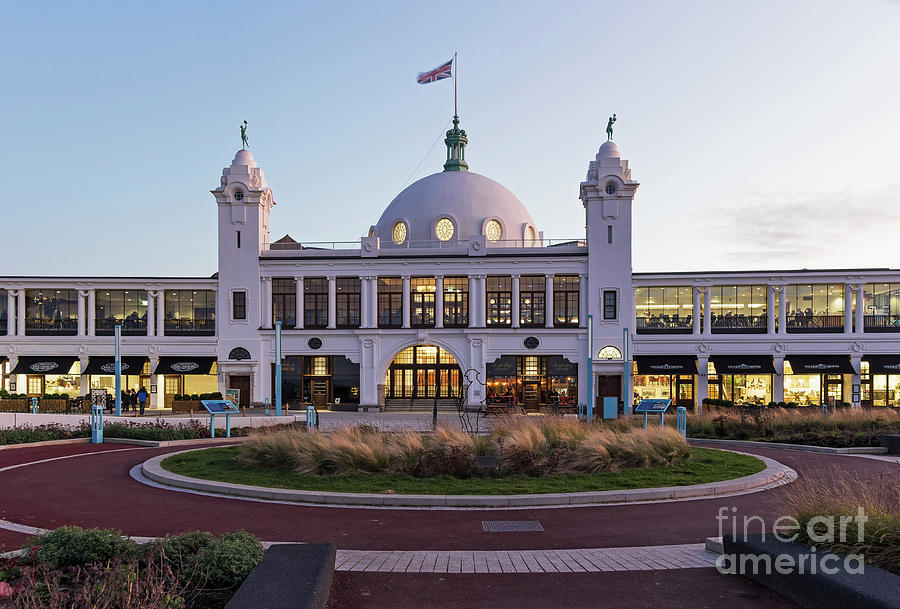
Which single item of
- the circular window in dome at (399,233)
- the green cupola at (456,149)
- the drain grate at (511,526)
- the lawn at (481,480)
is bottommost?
the lawn at (481,480)

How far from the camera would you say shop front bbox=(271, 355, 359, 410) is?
4834cm

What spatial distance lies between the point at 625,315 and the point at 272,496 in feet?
117

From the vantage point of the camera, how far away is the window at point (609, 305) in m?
46.5

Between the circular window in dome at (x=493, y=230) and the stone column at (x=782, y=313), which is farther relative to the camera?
the circular window in dome at (x=493, y=230)

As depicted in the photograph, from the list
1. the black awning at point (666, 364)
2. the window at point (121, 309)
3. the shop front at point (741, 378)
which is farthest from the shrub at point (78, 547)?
the window at point (121, 309)

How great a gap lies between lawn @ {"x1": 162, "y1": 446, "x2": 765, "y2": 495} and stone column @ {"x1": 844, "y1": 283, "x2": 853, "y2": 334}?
A: 1333 inches

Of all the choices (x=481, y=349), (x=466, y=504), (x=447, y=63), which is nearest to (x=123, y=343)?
(x=481, y=349)

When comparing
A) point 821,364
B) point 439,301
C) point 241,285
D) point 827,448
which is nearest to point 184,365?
point 241,285

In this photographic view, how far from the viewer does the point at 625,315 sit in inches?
1815

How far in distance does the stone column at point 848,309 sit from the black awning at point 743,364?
5.55 m

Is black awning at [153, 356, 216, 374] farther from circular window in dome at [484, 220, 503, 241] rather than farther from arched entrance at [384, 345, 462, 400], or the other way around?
circular window in dome at [484, 220, 503, 241]

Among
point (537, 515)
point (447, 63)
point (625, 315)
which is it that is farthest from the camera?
point (447, 63)

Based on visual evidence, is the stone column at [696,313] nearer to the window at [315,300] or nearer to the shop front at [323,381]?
the shop front at [323,381]

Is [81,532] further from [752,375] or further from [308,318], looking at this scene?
[752,375]
